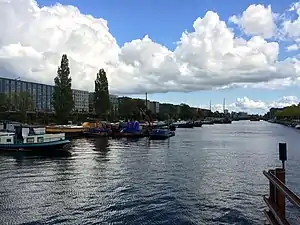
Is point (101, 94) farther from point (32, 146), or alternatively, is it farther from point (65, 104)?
point (32, 146)

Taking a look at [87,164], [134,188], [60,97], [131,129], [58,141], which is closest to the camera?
[134,188]

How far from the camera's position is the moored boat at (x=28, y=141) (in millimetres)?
49031

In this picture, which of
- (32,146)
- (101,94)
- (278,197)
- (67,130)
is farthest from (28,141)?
(101,94)

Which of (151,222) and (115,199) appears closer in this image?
(151,222)

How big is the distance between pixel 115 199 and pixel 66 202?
2.73 m

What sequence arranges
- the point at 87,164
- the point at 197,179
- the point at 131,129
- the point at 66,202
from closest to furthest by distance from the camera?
the point at 66,202, the point at 197,179, the point at 87,164, the point at 131,129

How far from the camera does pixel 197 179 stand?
92.6 ft

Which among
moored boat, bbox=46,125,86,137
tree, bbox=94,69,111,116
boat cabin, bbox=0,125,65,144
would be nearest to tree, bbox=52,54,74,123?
moored boat, bbox=46,125,86,137

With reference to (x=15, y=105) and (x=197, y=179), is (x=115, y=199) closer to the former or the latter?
(x=197, y=179)

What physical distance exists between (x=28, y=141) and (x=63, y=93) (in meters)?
49.2

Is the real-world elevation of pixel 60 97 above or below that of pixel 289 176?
above

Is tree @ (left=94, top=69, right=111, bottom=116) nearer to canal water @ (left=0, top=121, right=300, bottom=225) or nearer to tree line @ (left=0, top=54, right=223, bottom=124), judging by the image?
tree line @ (left=0, top=54, right=223, bottom=124)

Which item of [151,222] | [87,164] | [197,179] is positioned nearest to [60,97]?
[87,164]

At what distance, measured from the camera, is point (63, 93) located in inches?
3846
